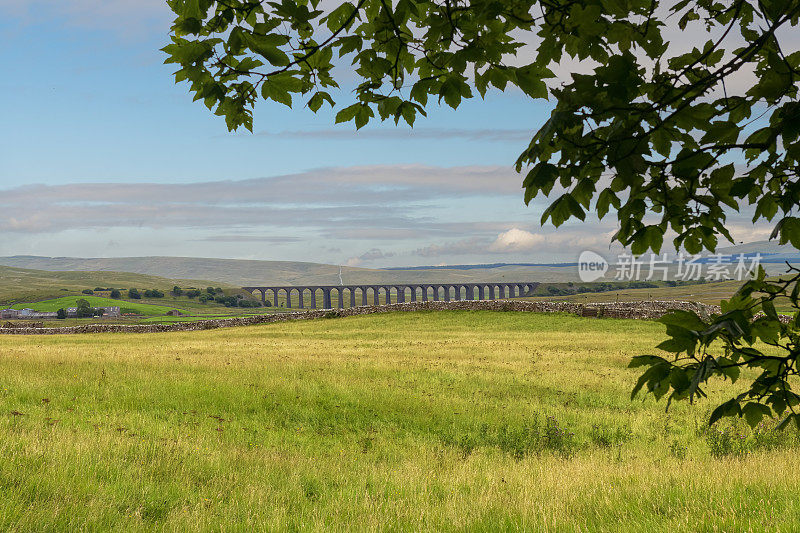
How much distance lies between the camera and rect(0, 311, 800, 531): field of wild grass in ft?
21.8

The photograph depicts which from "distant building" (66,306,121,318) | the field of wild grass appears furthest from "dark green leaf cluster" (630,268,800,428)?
"distant building" (66,306,121,318)

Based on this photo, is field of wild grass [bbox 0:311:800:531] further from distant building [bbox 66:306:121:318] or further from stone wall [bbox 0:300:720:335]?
distant building [bbox 66:306:121:318]

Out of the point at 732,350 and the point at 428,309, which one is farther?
the point at 428,309

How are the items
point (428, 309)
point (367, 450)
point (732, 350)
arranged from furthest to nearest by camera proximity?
point (428, 309) → point (367, 450) → point (732, 350)

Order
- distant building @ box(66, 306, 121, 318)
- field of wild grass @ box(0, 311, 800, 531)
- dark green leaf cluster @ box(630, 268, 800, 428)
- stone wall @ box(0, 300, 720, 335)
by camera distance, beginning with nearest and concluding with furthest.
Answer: dark green leaf cluster @ box(630, 268, 800, 428)
field of wild grass @ box(0, 311, 800, 531)
stone wall @ box(0, 300, 720, 335)
distant building @ box(66, 306, 121, 318)

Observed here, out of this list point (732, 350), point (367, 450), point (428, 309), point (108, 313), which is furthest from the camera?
point (108, 313)

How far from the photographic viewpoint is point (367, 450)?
12.0m

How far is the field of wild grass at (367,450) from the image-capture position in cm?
665

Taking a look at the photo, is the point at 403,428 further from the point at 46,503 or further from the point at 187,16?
the point at 187,16

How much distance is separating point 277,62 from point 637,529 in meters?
5.71

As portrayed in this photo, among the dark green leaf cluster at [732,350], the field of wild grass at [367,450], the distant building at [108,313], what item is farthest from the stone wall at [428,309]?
the distant building at [108,313]

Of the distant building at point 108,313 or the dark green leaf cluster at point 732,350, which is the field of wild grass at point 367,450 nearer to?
the dark green leaf cluster at point 732,350

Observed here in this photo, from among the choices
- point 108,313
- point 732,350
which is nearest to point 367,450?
point 732,350

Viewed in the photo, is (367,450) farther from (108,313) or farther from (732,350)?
(108,313)
